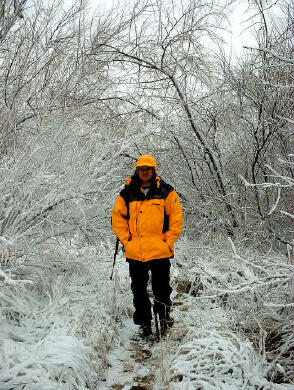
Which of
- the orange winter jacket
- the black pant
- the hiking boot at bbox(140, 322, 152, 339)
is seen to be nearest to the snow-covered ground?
the hiking boot at bbox(140, 322, 152, 339)

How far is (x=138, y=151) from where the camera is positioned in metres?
6.80

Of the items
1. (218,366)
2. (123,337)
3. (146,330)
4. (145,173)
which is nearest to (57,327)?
(123,337)

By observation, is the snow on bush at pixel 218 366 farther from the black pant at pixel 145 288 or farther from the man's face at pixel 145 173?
the man's face at pixel 145 173

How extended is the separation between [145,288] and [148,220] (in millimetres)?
749

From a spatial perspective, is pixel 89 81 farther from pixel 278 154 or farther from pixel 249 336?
pixel 249 336

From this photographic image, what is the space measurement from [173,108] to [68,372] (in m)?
5.17

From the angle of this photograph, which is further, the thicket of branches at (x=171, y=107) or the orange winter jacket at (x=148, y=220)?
the thicket of branches at (x=171, y=107)

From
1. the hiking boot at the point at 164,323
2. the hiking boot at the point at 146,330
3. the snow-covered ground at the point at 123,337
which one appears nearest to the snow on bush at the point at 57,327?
the snow-covered ground at the point at 123,337

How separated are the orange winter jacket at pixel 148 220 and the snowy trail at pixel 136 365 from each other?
836 millimetres

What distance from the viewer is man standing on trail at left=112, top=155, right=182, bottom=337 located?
3408mm

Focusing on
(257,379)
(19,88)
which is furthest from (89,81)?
(257,379)

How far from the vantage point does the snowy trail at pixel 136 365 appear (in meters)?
2.64

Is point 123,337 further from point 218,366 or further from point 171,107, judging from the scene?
point 171,107

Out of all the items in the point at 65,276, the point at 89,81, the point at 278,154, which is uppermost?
the point at 89,81
